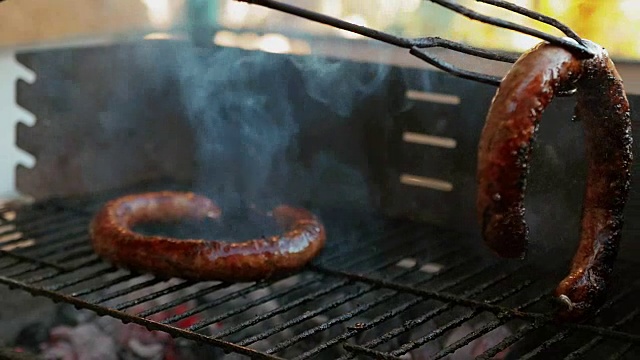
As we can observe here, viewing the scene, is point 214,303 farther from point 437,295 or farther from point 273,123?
point 273,123

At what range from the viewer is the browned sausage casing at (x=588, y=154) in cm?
134

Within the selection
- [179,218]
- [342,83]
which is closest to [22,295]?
[179,218]

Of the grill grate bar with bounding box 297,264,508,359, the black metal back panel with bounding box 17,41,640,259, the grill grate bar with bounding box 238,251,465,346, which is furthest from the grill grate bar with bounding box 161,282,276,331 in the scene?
the black metal back panel with bounding box 17,41,640,259

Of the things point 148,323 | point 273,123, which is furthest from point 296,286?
point 273,123

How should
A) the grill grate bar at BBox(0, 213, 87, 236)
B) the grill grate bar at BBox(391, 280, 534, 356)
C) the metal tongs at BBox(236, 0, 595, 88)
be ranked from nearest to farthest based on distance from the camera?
1. the metal tongs at BBox(236, 0, 595, 88)
2. the grill grate bar at BBox(391, 280, 534, 356)
3. the grill grate bar at BBox(0, 213, 87, 236)

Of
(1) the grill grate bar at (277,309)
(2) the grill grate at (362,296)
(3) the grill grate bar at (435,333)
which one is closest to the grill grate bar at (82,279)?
(2) the grill grate at (362,296)

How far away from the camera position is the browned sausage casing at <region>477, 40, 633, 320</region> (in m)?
1.34

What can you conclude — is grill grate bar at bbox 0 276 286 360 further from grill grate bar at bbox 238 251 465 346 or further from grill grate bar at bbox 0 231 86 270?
grill grate bar at bbox 0 231 86 270

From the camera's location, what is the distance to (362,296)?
206 cm

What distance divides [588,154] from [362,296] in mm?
701

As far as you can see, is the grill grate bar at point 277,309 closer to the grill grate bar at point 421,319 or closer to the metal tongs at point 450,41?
the grill grate bar at point 421,319

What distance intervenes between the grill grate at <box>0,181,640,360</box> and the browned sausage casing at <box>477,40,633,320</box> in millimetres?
128

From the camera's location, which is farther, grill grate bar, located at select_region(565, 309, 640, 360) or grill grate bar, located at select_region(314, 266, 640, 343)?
grill grate bar, located at select_region(314, 266, 640, 343)

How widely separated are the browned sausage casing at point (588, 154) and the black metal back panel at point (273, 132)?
38 centimetres
